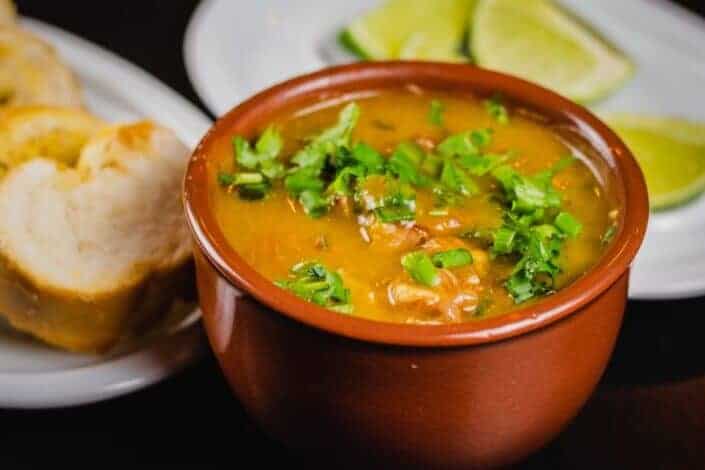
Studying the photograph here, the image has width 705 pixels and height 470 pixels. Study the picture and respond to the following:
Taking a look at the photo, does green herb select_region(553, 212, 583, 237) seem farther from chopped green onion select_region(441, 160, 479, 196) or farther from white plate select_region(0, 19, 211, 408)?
white plate select_region(0, 19, 211, 408)

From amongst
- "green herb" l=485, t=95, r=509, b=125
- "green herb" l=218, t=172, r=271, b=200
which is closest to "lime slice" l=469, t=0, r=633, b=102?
"green herb" l=485, t=95, r=509, b=125

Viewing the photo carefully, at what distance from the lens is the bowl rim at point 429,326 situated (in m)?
1.29

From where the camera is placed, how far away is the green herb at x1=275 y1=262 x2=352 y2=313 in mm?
1354

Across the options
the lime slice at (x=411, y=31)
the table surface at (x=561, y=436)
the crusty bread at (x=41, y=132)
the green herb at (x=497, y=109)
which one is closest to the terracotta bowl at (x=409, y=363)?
the table surface at (x=561, y=436)

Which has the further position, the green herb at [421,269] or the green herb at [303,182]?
the green herb at [303,182]

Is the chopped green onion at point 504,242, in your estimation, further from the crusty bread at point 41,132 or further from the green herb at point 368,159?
the crusty bread at point 41,132

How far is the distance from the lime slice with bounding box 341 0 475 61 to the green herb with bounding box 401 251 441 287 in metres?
0.98

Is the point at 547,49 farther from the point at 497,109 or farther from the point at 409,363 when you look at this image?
the point at 409,363

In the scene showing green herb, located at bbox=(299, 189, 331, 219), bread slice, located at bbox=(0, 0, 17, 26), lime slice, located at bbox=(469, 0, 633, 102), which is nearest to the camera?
green herb, located at bbox=(299, 189, 331, 219)

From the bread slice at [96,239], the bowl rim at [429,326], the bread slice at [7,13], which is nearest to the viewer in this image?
the bowl rim at [429,326]

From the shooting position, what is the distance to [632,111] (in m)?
2.24

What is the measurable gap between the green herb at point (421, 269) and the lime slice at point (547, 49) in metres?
0.95

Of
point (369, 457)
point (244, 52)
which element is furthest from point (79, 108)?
point (369, 457)

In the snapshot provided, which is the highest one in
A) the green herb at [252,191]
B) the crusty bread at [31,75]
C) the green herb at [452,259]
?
the green herb at [452,259]
